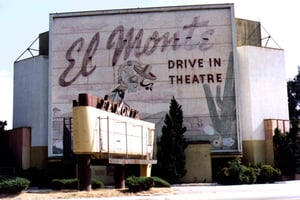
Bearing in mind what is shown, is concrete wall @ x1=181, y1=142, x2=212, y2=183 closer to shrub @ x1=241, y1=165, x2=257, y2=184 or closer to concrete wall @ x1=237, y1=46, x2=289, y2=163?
shrub @ x1=241, y1=165, x2=257, y2=184

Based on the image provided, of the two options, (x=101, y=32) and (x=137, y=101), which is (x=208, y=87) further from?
(x=101, y=32)

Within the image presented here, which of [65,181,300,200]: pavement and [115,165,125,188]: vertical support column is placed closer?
[65,181,300,200]: pavement

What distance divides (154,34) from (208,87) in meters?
7.38

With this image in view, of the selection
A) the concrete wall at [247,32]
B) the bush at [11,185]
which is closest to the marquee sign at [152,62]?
the concrete wall at [247,32]

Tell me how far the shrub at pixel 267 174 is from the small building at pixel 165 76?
300 cm

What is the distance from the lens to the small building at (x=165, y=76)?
48.0 m

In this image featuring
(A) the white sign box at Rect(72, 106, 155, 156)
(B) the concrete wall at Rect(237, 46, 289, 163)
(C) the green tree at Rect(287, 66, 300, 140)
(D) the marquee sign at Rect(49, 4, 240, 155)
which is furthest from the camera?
A: (C) the green tree at Rect(287, 66, 300, 140)

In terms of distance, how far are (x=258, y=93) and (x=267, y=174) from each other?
8.96 meters

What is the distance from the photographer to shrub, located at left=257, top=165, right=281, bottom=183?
143ft

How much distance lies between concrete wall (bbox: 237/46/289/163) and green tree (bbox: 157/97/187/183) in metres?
6.82

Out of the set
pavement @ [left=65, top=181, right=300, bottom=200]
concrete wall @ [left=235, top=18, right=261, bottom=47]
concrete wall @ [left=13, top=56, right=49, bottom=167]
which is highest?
concrete wall @ [left=235, top=18, right=261, bottom=47]

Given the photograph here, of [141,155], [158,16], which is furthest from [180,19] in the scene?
[141,155]

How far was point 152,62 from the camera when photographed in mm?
49156

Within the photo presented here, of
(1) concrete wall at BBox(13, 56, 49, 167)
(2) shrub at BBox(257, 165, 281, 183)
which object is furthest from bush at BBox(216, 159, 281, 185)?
(1) concrete wall at BBox(13, 56, 49, 167)
